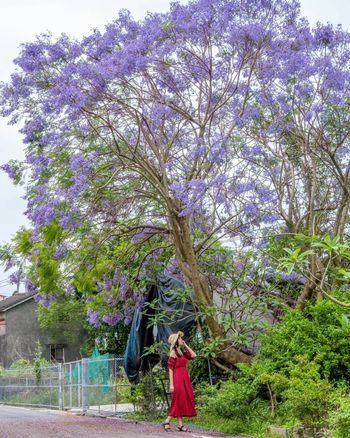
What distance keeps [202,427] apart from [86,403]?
6.64 metres

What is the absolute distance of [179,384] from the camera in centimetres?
1320

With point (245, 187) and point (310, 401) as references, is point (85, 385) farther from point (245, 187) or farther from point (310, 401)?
point (310, 401)

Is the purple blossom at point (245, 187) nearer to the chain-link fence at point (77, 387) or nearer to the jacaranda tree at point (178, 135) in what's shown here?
the jacaranda tree at point (178, 135)

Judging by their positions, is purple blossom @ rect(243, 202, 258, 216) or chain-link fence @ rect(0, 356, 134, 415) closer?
purple blossom @ rect(243, 202, 258, 216)

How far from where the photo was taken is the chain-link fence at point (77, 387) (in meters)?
17.7

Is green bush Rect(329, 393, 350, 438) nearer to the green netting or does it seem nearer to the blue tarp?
the blue tarp

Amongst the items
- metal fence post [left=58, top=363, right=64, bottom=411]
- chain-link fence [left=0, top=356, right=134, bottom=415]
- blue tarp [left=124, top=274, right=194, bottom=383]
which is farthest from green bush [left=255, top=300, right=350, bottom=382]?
metal fence post [left=58, top=363, right=64, bottom=411]

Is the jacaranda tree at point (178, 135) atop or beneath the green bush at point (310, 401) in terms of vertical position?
atop

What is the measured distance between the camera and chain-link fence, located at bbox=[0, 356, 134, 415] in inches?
698

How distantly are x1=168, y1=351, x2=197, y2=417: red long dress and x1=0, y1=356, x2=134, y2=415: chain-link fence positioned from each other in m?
3.69

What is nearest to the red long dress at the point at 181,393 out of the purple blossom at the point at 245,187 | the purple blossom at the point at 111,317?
the purple blossom at the point at 245,187

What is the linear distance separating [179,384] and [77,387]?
310 inches

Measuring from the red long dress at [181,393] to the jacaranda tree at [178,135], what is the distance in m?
1.49

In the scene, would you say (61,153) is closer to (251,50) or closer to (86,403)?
(251,50)
